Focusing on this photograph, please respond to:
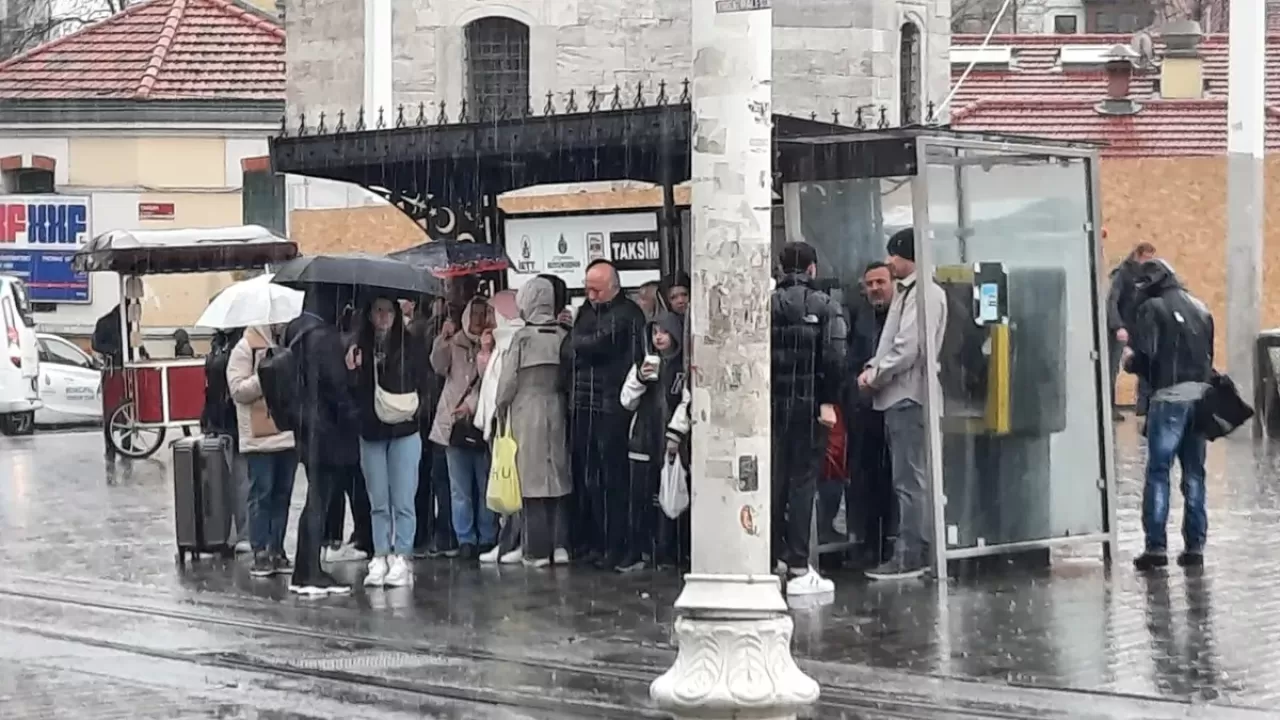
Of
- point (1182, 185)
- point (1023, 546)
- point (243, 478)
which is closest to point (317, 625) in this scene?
point (243, 478)

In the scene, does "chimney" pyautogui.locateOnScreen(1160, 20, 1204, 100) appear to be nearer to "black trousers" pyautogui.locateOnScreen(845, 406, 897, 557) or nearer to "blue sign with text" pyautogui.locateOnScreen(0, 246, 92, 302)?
"blue sign with text" pyautogui.locateOnScreen(0, 246, 92, 302)

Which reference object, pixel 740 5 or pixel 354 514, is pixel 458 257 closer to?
pixel 354 514

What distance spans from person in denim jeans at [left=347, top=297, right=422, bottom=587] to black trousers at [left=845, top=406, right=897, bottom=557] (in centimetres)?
254

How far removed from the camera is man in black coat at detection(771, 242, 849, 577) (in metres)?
12.7

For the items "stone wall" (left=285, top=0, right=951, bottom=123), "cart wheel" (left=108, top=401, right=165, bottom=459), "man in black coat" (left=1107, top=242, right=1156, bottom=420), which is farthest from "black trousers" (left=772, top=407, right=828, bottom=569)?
"stone wall" (left=285, top=0, right=951, bottom=123)

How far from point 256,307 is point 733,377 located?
677cm

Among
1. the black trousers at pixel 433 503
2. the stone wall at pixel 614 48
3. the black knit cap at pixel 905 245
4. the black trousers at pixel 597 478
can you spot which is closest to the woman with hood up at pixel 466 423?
the black trousers at pixel 433 503

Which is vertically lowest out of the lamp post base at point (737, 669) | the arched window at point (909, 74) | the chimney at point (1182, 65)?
the lamp post base at point (737, 669)

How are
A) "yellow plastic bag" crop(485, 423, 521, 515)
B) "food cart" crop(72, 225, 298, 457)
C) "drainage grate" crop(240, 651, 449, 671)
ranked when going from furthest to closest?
"food cart" crop(72, 225, 298, 457)
"yellow plastic bag" crop(485, 423, 521, 515)
"drainage grate" crop(240, 651, 449, 671)

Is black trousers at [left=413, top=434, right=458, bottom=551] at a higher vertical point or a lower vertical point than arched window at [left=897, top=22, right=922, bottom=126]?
lower

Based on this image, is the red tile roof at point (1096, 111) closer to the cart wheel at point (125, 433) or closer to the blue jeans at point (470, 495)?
the cart wheel at point (125, 433)

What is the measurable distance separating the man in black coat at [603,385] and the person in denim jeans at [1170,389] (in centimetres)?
293

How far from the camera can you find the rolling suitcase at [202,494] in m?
14.8

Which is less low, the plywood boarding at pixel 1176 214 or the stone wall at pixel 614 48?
the stone wall at pixel 614 48
